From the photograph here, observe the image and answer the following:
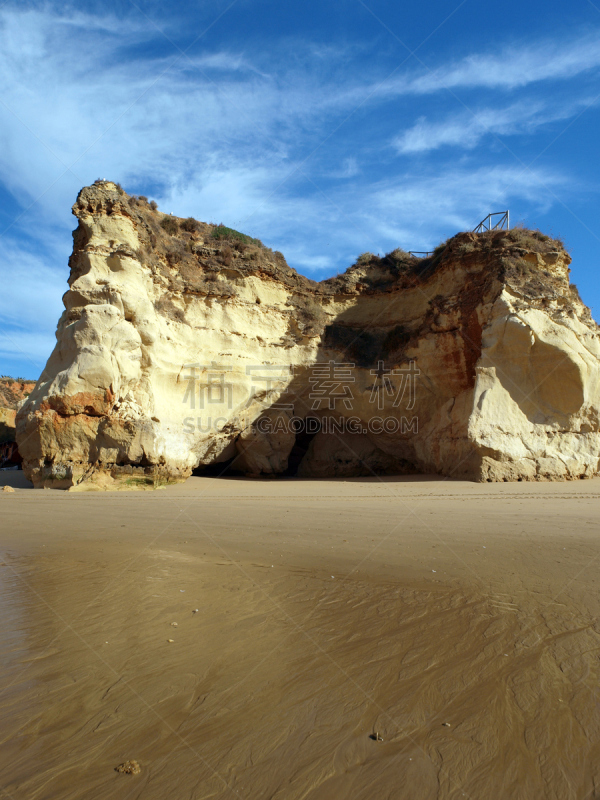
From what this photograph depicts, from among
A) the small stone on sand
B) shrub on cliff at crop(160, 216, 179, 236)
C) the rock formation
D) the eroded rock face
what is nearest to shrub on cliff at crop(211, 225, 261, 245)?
the eroded rock face

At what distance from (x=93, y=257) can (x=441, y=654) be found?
12.4m

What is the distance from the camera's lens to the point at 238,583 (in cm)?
399

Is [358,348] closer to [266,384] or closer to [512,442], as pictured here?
[266,384]

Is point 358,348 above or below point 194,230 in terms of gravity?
below

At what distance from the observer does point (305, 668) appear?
99.8 inches

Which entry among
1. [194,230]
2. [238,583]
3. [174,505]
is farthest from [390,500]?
[194,230]

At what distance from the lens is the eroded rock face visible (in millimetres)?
11234

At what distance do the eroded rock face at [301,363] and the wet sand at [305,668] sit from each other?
6.25m

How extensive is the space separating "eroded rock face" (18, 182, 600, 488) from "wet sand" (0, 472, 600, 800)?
20.5ft

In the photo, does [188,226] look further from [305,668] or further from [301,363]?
[305,668]

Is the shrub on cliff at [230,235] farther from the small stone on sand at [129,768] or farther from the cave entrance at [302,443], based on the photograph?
the small stone on sand at [129,768]

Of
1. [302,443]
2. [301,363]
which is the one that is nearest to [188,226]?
[301,363]

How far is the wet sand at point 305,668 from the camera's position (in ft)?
5.75

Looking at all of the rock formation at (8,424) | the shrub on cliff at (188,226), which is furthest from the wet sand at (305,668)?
the rock formation at (8,424)
